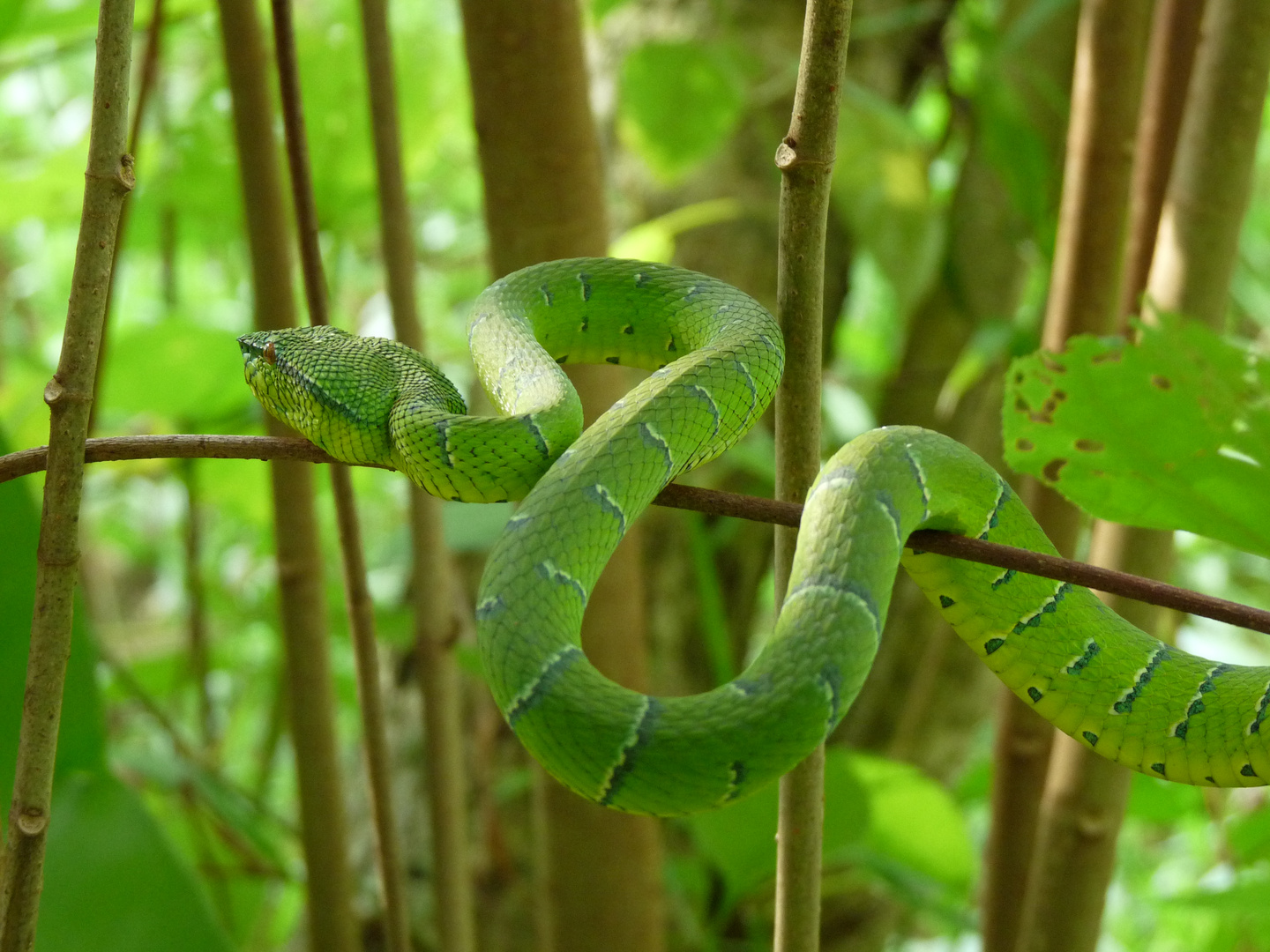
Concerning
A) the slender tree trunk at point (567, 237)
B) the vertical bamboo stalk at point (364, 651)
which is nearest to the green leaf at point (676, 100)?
the slender tree trunk at point (567, 237)

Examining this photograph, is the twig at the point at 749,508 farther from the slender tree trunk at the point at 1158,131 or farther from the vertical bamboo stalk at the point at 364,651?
the slender tree trunk at the point at 1158,131

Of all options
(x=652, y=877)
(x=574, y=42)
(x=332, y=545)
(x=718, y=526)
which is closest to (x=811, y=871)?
(x=652, y=877)

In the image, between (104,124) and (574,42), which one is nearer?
(104,124)

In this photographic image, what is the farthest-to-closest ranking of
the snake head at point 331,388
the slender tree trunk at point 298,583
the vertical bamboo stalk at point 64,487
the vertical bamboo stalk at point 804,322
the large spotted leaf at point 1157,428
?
the slender tree trunk at point 298,583 → the snake head at point 331,388 → the large spotted leaf at point 1157,428 → the vertical bamboo stalk at point 804,322 → the vertical bamboo stalk at point 64,487

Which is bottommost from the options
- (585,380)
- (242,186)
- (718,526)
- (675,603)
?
(675,603)

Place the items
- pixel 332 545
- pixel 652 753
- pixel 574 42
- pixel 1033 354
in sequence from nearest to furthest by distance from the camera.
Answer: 1. pixel 652 753
2. pixel 1033 354
3. pixel 574 42
4. pixel 332 545

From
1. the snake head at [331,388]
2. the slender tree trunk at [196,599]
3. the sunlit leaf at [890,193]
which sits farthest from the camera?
the sunlit leaf at [890,193]

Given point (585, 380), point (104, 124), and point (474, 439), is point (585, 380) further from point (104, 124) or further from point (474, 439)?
point (104, 124)
